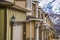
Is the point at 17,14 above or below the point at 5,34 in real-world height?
above

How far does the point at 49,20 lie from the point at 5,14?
17.9 meters

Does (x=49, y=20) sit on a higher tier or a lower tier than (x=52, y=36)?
higher

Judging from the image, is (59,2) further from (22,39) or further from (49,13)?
(22,39)

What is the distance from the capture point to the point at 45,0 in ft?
63.1

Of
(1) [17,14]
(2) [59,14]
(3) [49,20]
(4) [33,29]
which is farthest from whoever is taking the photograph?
(3) [49,20]

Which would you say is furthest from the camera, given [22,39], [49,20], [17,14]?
[49,20]

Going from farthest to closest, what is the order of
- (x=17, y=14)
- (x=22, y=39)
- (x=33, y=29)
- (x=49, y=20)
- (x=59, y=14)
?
(x=49, y=20)
(x=59, y=14)
(x=33, y=29)
(x=22, y=39)
(x=17, y=14)

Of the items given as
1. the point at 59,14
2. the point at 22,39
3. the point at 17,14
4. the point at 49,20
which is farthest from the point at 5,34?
the point at 49,20

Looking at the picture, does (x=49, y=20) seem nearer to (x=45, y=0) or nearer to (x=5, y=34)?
(x=45, y=0)

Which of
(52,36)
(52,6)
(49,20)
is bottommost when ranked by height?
(52,36)

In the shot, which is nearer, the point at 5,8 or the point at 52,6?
the point at 5,8

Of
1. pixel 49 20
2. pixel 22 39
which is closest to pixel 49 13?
pixel 49 20

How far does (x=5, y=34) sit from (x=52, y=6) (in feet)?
46.4

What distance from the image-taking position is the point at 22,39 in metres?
7.74
